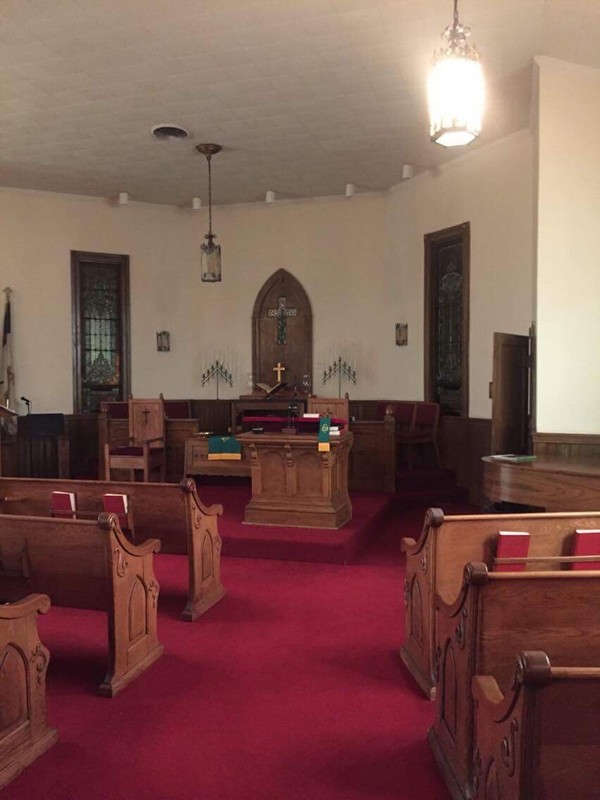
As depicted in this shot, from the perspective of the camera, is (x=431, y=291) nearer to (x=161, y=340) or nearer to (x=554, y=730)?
(x=161, y=340)

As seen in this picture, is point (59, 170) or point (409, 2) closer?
point (409, 2)

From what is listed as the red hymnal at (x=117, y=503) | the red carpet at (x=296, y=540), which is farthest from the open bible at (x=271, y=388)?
the red hymnal at (x=117, y=503)

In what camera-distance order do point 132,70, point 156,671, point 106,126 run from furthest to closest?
point 106,126 → point 132,70 → point 156,671

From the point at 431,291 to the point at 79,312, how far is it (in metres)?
5.25

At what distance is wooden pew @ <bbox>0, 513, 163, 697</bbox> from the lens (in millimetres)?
3295

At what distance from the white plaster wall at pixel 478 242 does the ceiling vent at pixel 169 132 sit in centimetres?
339

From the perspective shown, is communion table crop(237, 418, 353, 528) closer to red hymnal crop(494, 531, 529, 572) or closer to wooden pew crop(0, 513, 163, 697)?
wooden pew crop(0, 513, 163, 697)

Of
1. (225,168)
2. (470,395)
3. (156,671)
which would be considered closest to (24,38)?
(225,168)

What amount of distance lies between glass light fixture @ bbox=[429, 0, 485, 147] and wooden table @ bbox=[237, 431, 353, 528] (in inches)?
120

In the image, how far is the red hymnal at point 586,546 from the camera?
321 centimetres

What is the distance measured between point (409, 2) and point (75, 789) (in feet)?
17.6

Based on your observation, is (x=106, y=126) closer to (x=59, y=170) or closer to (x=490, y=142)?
(x=59, y=170)

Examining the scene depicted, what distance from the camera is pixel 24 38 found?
559cm

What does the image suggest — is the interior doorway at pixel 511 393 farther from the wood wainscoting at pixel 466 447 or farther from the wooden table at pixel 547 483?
the wood wainscoting at pixel 466 447
